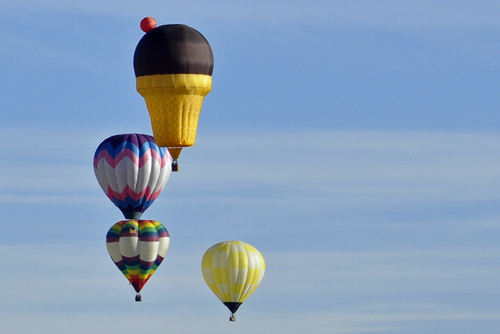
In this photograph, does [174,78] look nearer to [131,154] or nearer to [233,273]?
[131,154]

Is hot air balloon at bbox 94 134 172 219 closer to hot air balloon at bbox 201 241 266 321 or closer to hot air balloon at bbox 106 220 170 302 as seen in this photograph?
hot air balloon at bbox 106 220 170 302

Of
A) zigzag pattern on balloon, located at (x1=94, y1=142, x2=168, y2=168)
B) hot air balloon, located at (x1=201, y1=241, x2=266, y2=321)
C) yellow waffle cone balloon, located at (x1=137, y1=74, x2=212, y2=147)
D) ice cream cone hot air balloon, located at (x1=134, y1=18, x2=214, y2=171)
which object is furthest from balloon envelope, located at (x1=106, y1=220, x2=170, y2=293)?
yellow waffle cone balloon, located at (x1=137, y1=74, x2=212, y2=147)

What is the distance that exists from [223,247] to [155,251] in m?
3.43

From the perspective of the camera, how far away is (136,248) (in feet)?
263

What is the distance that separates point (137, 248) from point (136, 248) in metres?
0.04

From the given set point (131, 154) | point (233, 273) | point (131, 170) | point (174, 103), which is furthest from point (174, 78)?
point (233, 273)

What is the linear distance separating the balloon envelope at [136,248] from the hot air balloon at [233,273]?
2.50 m

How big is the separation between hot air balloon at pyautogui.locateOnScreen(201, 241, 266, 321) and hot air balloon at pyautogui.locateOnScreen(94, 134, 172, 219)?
4.19 m

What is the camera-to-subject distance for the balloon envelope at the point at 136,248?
80000 millimetres

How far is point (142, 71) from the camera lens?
68750 millimetres

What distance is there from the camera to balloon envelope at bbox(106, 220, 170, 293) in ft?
262

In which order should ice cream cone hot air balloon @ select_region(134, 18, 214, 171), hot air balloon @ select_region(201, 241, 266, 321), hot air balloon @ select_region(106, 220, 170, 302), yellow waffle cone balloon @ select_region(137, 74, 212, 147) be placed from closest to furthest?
ice cream cone hot air balloon @ select_region(134, 18, 214, 171) < yellow waffle cone balloon @ select_region(137, 74, 212, 147) < hot air balloon @ select_region(106, 220, 170, 302) < hot air balloon @ select_region(201, 241, 266, 321)

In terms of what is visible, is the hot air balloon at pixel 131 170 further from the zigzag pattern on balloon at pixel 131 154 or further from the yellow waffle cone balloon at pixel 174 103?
the yellow waffle cone balloon at pixel 174 103

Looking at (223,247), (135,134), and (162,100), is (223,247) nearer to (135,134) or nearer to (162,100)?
(135,134)
